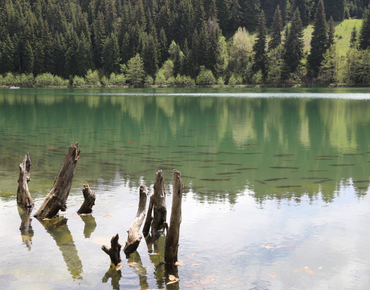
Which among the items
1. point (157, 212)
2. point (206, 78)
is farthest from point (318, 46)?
point (157, 212)

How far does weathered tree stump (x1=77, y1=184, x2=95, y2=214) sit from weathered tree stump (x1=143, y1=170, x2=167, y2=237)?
5.18 ft

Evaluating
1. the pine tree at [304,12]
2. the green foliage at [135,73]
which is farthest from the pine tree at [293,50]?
the green foliage at [135,73]

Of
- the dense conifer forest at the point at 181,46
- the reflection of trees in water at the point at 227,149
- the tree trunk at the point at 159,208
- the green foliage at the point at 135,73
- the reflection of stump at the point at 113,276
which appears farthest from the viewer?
the green foliage at the point at 135,73

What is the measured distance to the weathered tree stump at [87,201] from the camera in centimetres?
809

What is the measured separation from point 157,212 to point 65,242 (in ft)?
5.76

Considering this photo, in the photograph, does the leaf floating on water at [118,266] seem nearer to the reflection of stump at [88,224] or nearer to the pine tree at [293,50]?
the reflection of stump at [88,224]

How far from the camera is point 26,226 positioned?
297 inches

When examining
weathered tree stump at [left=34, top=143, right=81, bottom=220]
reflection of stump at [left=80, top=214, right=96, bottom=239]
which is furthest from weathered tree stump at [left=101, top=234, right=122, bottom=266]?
weathered tree stump at [left=34, top=143, right=81, bottom=220]

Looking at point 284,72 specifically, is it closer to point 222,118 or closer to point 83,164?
point 222,118

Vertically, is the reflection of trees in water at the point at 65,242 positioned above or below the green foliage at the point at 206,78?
below

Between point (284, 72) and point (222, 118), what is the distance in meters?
91.5

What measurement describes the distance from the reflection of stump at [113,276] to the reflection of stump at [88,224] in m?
1.46

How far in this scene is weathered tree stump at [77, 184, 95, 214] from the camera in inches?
318

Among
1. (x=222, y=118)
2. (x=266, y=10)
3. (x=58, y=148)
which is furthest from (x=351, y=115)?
(x=266, y=10)
